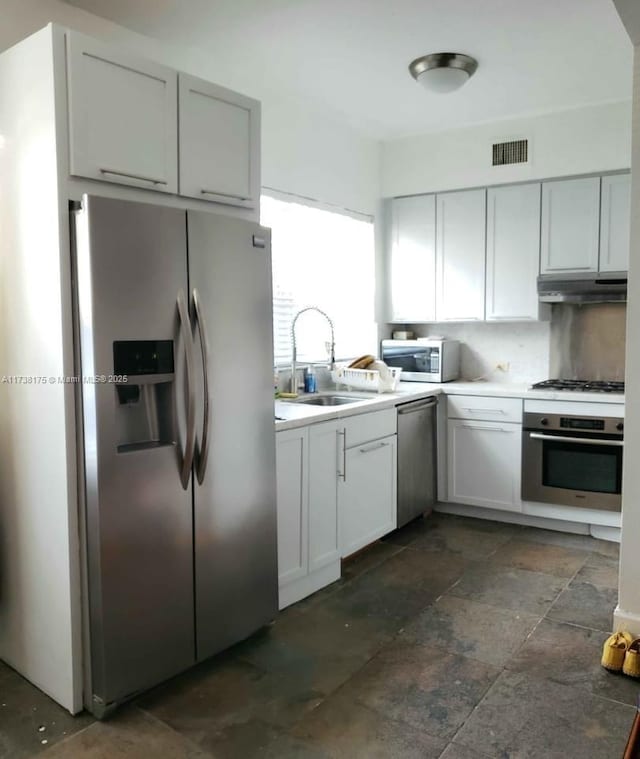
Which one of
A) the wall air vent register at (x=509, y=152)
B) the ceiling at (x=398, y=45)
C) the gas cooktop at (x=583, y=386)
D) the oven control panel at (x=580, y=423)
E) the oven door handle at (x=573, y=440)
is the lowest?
the oven door handle at (x=573, y=440)

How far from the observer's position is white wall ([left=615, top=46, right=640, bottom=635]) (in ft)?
8.36

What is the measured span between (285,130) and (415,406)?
187cm

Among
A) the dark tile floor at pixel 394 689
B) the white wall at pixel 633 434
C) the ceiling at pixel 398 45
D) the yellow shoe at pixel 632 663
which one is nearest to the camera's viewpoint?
the dark tile floor at pixel 394 689

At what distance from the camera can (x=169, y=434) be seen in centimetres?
234

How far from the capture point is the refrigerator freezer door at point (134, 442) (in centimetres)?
212

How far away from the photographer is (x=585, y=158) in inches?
162

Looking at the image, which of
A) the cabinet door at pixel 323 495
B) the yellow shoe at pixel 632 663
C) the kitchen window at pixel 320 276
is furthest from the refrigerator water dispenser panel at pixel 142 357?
the yellow shoe at pixel 632 663

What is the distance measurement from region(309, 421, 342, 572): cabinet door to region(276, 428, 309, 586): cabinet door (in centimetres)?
5

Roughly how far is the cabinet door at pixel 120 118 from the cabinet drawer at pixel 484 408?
2585 mm

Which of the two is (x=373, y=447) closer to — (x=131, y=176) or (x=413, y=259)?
(x=413, y=259)

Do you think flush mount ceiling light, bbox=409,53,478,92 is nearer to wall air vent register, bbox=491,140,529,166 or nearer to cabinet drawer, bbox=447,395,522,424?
wall air vent register, bbox=491,140,529,166

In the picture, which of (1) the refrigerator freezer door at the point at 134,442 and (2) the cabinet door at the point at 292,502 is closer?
(1) the refrigerator freezer door at the point at 134,442

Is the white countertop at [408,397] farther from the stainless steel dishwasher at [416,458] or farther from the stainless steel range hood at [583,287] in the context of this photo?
the stainless steel range hood at [583,287]

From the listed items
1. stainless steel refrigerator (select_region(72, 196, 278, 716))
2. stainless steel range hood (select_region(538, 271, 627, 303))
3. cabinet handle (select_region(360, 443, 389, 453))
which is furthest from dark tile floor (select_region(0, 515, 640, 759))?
stainless steel range hood (select_region(538, 271, 627, 303))
